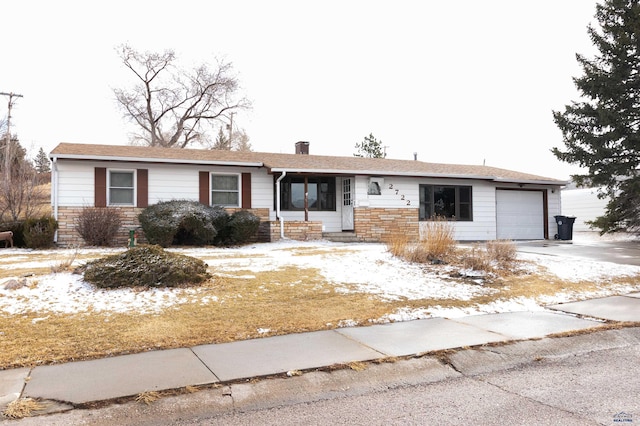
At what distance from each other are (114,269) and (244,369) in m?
3.91

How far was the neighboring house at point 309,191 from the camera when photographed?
54.1 feet

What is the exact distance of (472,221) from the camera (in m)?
20.4

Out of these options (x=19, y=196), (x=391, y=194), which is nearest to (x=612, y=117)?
(x=391, y=194)

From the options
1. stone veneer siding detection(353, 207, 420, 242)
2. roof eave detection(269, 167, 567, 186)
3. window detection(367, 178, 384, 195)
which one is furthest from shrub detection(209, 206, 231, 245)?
window detection(367, 178, 384, 195)

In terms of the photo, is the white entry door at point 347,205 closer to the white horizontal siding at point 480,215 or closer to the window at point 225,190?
the white horizontal siding at point 480,215

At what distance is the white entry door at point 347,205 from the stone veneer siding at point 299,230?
1.75 meters

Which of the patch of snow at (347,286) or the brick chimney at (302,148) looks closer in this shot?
the patch of snow at (347,286)

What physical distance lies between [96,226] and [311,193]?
26.6 ft

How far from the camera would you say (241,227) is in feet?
52.6

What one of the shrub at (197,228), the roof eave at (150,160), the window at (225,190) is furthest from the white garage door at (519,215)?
the shrub at (197,228)

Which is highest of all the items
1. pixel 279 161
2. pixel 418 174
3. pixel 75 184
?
pixel 279 161

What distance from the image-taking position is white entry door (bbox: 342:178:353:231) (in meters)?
19.1

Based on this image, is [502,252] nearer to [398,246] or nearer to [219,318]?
[398,246]

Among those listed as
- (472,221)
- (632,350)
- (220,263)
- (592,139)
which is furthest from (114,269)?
(592,139)
